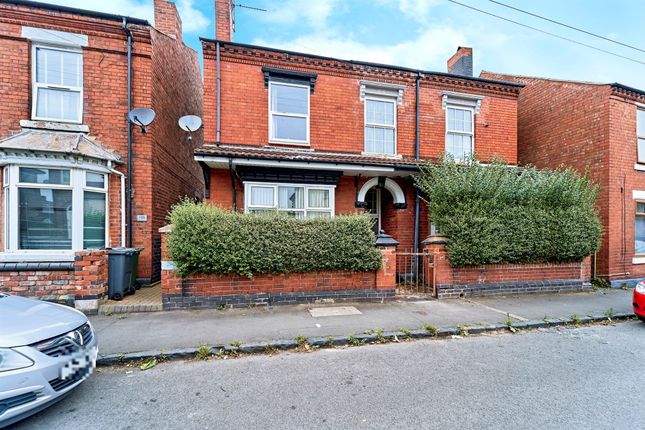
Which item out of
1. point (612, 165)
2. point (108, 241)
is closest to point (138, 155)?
point (108, 241)

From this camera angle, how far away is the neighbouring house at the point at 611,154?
9.20m

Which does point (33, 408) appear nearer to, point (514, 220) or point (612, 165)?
point (514, 220)

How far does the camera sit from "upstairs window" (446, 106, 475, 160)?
10109 mm

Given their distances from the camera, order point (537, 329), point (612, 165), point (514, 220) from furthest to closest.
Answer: point (612, 165), point (514, 220), point (537, 329)

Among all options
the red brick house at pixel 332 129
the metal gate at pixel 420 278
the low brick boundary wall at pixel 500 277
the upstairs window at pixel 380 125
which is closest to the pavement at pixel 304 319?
the low brick boundary wall at pixel 500 277

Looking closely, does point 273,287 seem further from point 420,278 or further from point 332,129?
point 332,129

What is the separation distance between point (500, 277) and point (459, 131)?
5.36 meters

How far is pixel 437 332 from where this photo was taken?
477 centimetres

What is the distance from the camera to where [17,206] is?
256 inches

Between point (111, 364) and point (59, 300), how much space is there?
314cm

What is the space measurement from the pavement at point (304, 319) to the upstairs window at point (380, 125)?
5188mm

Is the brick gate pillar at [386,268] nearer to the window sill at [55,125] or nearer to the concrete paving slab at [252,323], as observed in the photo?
the concrete paving slab at [252,323]

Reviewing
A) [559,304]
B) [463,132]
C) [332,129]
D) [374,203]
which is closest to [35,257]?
[332,129]

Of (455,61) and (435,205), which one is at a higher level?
(455,61)
